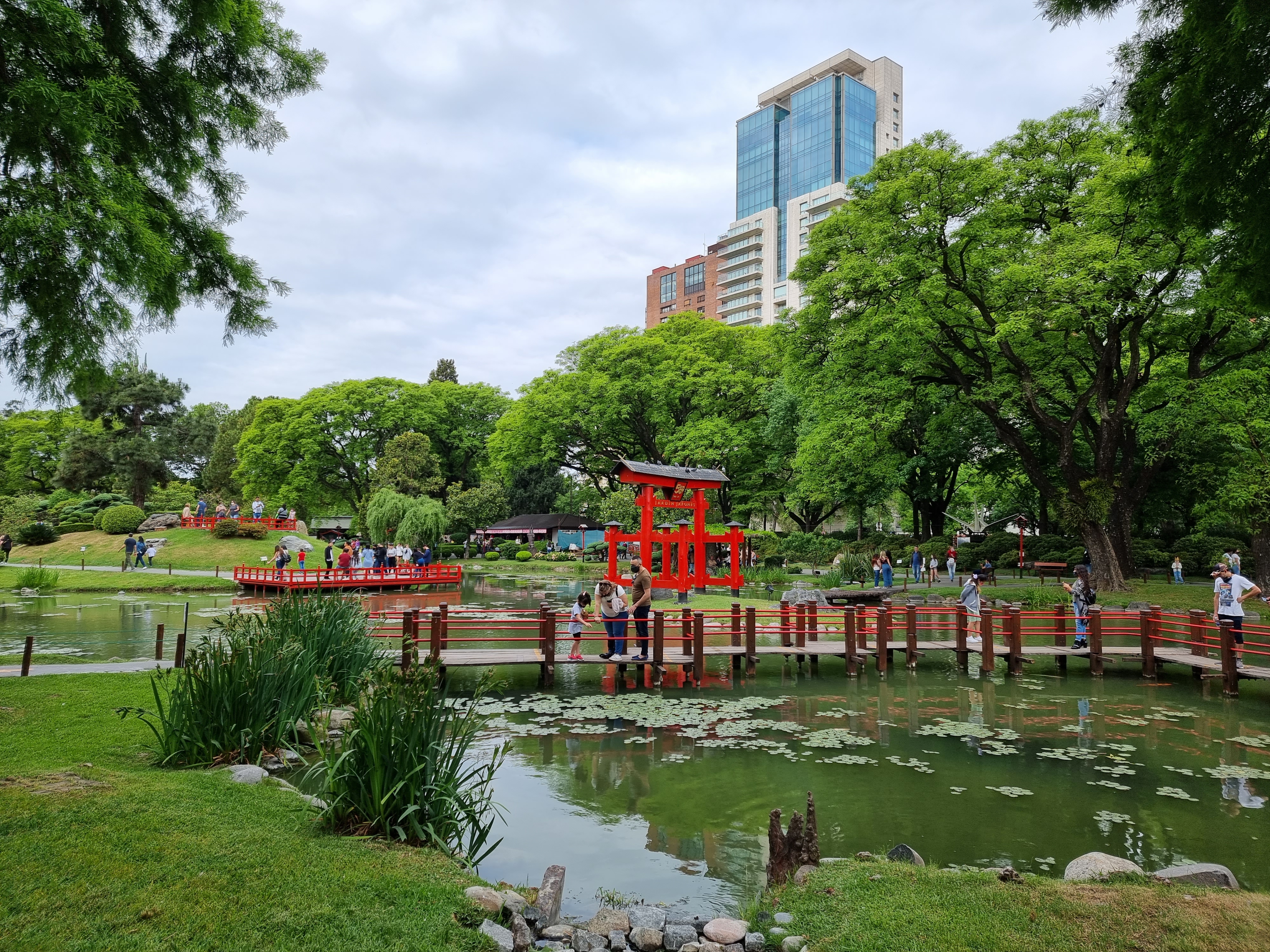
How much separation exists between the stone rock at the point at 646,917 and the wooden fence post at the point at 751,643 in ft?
29.1

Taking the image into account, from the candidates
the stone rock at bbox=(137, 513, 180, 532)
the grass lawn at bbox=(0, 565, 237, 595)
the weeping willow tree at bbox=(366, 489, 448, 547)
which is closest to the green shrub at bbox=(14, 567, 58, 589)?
the grass lawn at bbox=(0, 565, 237, 595)

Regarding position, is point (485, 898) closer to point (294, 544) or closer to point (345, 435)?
point (294, 544)

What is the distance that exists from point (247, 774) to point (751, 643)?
9.18m

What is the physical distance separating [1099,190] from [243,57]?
68.2ft

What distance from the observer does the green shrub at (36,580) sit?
2633 centimetres

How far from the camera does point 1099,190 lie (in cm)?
1991

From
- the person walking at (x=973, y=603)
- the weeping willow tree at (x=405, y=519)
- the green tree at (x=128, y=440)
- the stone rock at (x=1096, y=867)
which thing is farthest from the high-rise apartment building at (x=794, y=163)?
the stone rock at (x=1096, y=867)

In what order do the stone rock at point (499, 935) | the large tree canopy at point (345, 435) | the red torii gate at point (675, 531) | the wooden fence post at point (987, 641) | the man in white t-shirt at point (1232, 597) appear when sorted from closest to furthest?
the stone rock at point (499, 935)
the man in white t-shirt at point (1232, 597)
the wooden fence post at point (987, 641)
the red torii gate at point (675, 531)
the large tree canopy at point (345, 435)

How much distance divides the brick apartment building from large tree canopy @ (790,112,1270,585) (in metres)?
62.3

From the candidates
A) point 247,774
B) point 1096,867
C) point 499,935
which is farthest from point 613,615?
point 499,935

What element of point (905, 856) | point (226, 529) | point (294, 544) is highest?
point (226, 529)

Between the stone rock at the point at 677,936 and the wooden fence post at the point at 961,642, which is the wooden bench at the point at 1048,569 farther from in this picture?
the stone rock at the point at 677,936

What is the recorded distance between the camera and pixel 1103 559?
71.4 feet

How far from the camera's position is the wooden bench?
2612 centimetres
